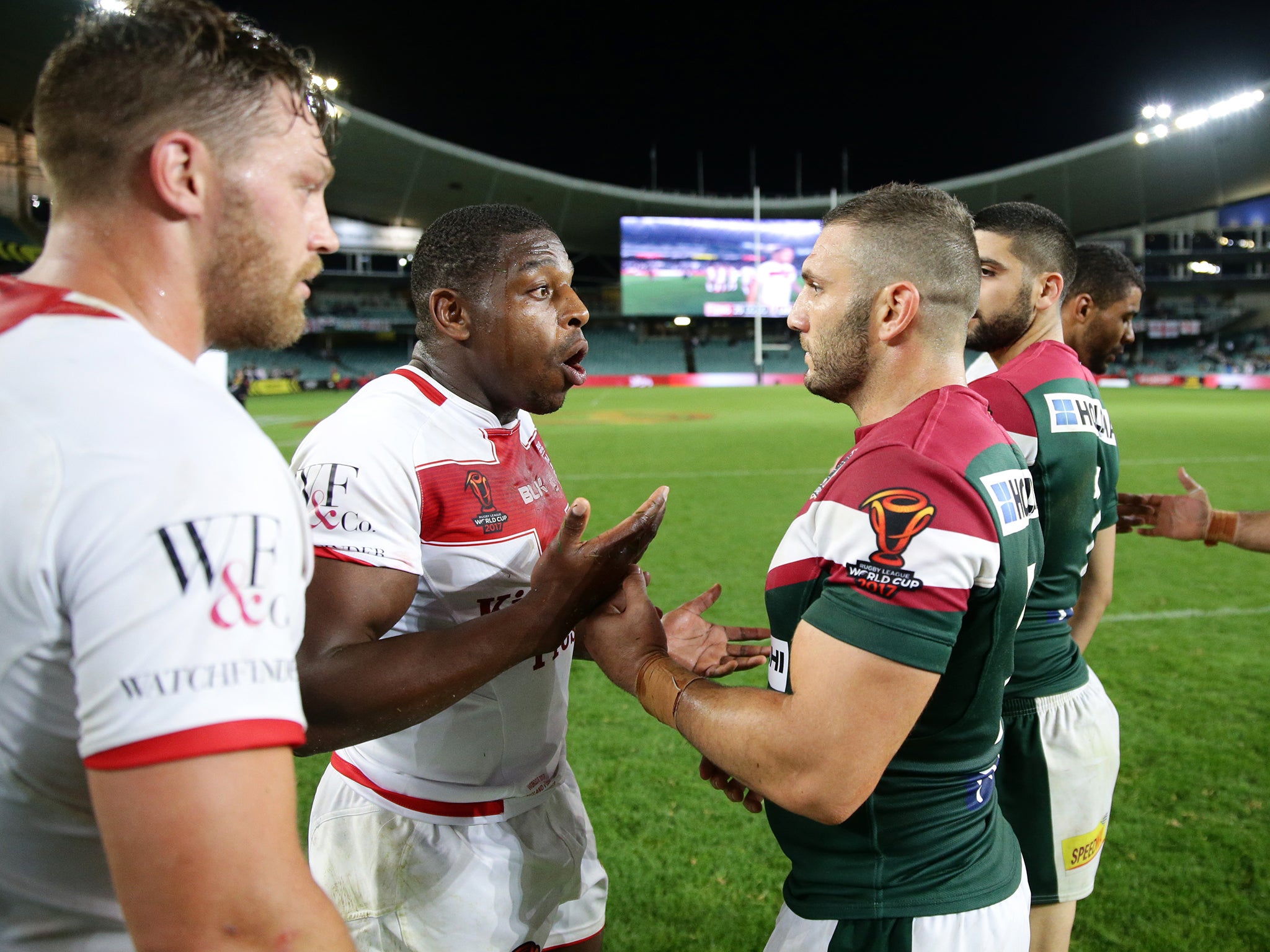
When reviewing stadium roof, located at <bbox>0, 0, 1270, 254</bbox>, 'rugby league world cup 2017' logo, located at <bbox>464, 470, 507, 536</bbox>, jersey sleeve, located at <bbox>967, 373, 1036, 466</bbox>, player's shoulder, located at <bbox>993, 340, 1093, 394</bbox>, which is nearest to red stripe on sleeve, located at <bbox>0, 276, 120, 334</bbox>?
'rugby league world cup 2017' logo, located at <bbox>464, 470, 507, 536</bbox>

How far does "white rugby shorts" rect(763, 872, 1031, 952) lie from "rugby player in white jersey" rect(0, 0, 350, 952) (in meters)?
1.21

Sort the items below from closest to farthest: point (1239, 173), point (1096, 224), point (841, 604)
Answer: point (841, 604) → point (1239, 173) → point (1096, 224)

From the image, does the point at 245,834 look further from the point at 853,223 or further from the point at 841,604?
the point at 853,223

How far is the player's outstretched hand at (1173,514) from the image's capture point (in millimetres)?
3918

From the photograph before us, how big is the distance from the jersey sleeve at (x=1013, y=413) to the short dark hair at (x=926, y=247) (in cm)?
→ 75

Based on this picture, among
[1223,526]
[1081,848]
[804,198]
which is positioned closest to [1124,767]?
[1223,526]

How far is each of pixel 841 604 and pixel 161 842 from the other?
1125 mm

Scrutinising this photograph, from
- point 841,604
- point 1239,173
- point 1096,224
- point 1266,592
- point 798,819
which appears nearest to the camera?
point 841,604

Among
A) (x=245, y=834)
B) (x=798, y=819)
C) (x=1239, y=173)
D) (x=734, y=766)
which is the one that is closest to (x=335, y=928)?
(x=245, y=834)

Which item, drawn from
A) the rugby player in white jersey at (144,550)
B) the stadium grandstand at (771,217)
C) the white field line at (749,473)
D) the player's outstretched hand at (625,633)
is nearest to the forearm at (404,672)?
the player's outstretched hand at (625,633)

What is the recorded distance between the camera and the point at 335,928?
0.93 m

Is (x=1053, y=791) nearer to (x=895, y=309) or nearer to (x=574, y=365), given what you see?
(x=895, y=309)

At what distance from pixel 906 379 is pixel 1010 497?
416mm

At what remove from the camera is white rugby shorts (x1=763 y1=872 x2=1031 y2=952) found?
1.70m
